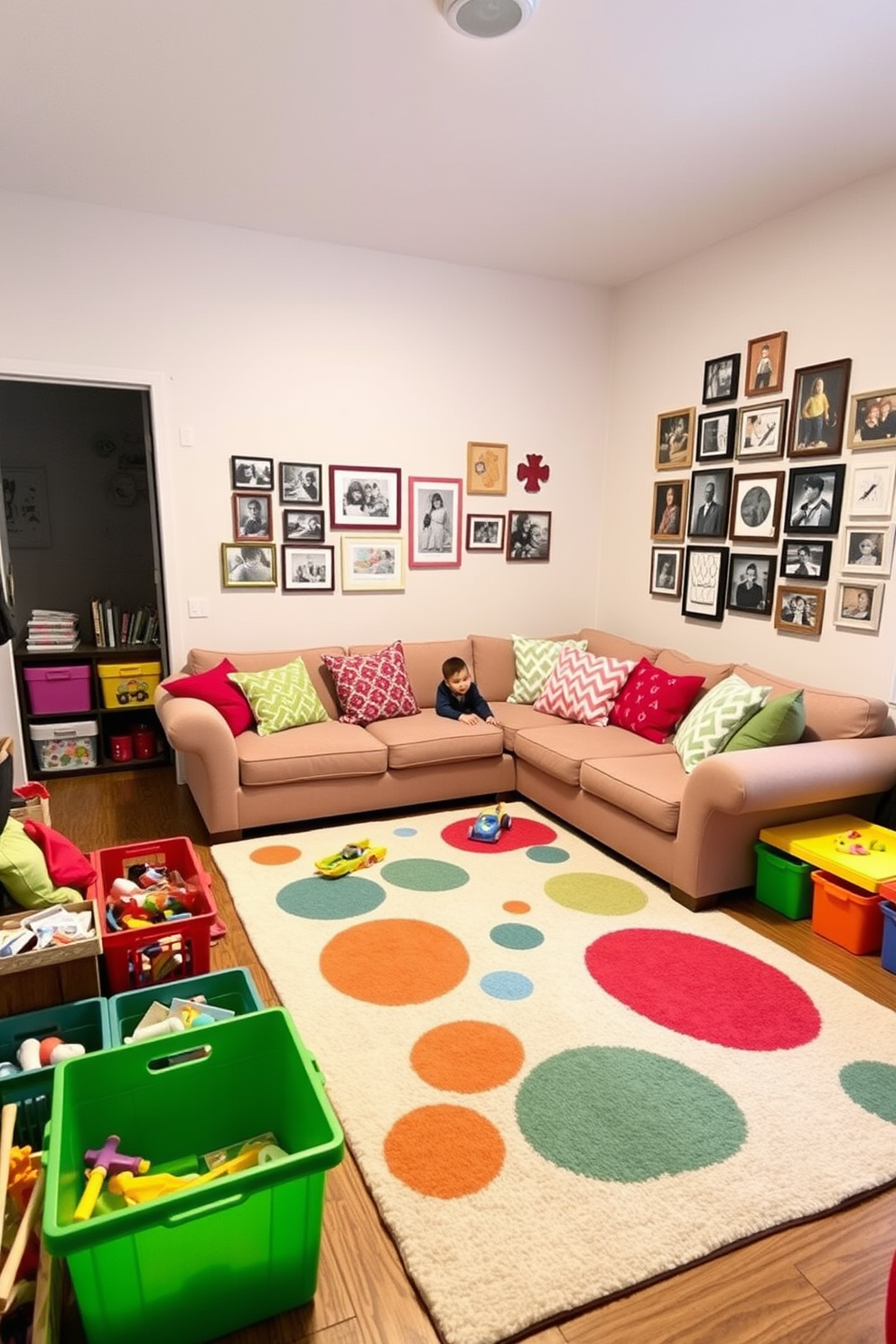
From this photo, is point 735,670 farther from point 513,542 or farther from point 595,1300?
point 595,1300

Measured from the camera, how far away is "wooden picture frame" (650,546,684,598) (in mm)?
4398

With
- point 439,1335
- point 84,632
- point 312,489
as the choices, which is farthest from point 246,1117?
point 84,632

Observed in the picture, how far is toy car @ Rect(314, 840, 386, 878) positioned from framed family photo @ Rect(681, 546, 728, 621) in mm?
2174

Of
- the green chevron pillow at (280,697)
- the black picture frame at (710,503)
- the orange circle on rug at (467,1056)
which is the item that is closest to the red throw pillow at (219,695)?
the green chevron pillow at (280,697)

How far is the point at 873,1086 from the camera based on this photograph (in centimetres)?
202

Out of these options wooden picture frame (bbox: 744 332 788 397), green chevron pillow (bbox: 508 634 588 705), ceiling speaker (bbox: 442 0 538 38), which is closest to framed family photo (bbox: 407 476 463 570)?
green chevron pillow (bbox: 508 634 588 705)

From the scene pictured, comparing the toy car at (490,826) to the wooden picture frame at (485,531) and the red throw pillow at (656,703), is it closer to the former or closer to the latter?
the red throw pillow at (656,703)

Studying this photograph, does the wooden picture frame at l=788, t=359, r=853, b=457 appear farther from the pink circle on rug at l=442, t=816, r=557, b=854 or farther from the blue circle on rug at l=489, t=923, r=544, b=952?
the blue circle on rug at l=489, t=923, r=544, b=952

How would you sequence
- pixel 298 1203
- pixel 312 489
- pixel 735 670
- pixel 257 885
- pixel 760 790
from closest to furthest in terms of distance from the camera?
pixel 298 1203 → pixel 760 790 → pixel 257 885 → pixel 735 670 → pixel 312 489

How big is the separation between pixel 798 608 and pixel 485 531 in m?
1.90

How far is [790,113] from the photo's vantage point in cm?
276

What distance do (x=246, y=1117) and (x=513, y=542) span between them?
3758 millimetres

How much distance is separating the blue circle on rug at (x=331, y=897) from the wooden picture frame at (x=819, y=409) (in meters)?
2.72

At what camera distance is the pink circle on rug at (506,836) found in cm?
345
